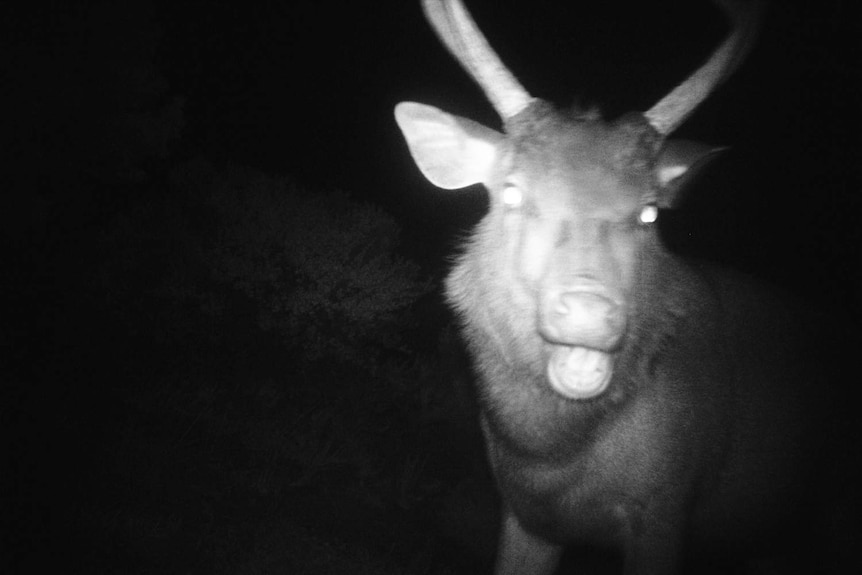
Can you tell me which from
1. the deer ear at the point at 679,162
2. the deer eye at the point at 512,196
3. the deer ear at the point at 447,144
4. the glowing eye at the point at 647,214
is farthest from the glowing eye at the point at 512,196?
the deer ear at the point at 679,162

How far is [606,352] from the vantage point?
7.07 ft

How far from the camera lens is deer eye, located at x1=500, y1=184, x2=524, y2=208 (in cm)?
251

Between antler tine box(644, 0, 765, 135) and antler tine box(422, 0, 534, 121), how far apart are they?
1.92 feet

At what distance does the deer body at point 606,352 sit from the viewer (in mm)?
2307

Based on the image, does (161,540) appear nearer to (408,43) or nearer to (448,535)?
(448,535)

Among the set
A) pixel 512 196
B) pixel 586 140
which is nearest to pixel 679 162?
pixel 586 140

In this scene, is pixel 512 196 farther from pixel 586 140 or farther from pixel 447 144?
pixel 447 144

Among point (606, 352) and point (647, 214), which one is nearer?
point (606, 352)

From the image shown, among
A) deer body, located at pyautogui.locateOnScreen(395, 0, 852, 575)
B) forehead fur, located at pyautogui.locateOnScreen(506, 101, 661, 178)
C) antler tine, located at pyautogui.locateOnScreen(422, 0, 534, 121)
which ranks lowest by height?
deer body, located at pyautogui.locateOnScreen(395, 0, 852, 575)

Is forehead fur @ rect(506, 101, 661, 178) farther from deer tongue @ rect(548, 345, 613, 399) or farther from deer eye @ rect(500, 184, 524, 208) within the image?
deer tongue @ rect(548, 345, 613, 399)

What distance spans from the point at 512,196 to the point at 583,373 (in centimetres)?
79

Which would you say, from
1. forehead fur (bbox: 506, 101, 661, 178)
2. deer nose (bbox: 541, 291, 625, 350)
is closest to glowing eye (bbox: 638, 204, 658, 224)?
forehead fur (bbox: 506, 101, 661, 178)

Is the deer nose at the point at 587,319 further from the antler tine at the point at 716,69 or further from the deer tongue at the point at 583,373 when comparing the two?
the antler tine at the point at 716,69

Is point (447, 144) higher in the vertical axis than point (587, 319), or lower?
higher
